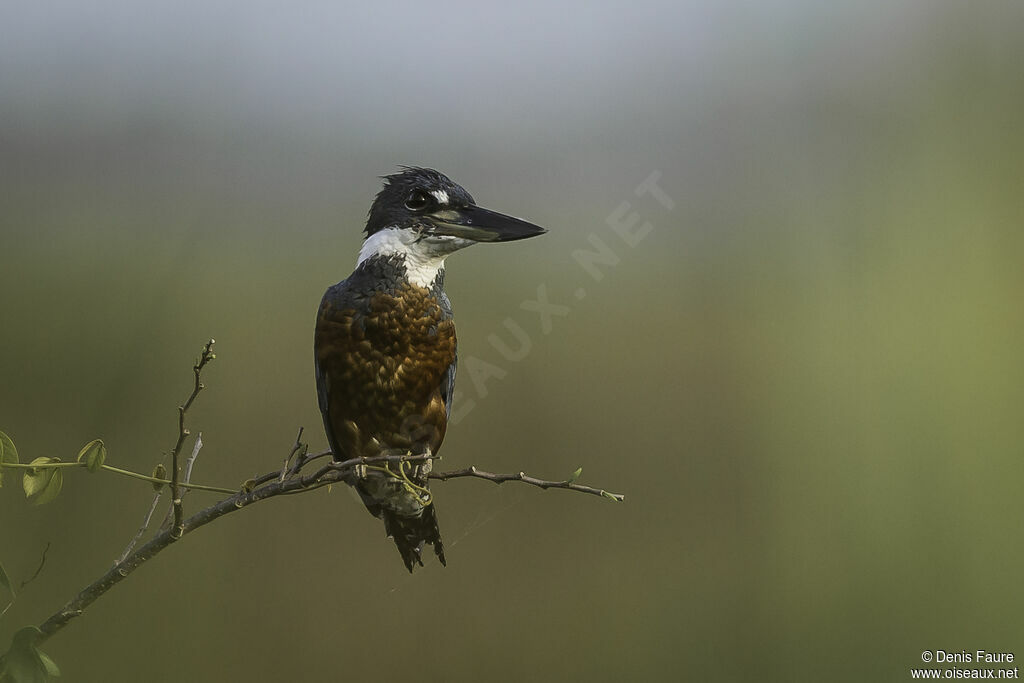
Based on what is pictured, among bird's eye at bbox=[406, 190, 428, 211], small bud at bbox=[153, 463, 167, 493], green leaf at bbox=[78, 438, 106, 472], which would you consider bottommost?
small bud at bbox=[153, 463, 167, 493]

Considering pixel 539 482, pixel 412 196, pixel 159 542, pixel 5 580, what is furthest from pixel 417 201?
pixel 5 580

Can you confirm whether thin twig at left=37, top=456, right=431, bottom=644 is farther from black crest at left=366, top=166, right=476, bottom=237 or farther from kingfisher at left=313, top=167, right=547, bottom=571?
black crest at left=366, top=166, right=476, bottom=237

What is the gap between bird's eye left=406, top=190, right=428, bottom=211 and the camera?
Result: 1.49 m

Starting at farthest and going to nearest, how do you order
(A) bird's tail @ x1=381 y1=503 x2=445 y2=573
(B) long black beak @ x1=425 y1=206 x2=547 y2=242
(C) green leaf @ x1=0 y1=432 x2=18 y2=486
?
1. (A) bird's tail @ x1=381 y1=503 x2=445 y2=573
2. (B) long black beak @ x1=425 y1=206 x2=547 y2=242
3. (C) green leaf @ x1=0 y1=432 x2=18 y2=486

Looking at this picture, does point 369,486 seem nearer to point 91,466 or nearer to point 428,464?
point 428,464

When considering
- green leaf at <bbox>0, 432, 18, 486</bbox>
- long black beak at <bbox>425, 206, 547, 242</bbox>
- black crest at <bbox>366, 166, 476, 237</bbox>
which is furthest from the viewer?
black crest at <bbox>366, 166, 476, 237</bbox>

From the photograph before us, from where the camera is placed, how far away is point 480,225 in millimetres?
1359

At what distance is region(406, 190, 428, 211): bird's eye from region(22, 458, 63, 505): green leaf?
0.75 metres

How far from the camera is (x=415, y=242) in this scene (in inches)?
58.9

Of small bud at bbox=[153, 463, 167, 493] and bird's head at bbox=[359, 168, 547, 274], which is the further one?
bird's head at bbox=[359, 168, 547, 274]

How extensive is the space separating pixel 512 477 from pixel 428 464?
711mm

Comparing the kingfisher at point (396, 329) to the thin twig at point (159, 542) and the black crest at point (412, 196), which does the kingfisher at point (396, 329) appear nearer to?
the black crest at point (412, 196)

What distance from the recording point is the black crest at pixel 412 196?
A: 57.4 inches

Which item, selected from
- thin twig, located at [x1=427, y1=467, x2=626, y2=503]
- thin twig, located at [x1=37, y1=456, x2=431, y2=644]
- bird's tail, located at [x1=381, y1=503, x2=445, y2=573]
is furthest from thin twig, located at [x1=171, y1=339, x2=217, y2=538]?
bird's tail, located at [x1=381, y1=503, x2=445, y2=573]
